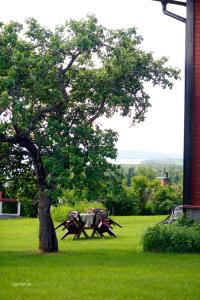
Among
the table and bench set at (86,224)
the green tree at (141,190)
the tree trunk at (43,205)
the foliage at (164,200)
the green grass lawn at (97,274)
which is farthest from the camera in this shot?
the green tree at (141,190)

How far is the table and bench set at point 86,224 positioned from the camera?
21344mm

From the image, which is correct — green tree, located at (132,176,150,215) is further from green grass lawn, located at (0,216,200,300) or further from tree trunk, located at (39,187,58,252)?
tree trunk, located at (39,187,58,252)

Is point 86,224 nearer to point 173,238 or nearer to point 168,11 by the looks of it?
point 173,238

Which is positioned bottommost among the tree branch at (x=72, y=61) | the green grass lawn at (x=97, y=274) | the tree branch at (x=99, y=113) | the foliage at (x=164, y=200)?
the green grass lawn at (x=97, y=274)

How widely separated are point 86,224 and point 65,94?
7684 mm

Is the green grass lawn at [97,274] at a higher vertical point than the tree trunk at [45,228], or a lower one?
lower


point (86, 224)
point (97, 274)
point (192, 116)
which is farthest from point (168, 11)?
point (86, 224)

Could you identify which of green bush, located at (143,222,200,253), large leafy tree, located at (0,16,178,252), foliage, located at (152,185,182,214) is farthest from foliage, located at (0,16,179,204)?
foliage, located at (152,185,182,214)

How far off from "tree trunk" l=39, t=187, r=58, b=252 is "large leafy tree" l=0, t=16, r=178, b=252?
2 cm

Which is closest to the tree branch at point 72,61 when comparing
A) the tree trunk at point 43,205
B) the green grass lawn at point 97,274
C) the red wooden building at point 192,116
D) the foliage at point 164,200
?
the tree trunk at point 43,205

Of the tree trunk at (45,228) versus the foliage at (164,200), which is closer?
the tree trunk at (45,228)

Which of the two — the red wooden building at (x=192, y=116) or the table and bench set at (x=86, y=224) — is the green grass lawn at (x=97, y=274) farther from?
the table and bench set at (x=86, y=224)

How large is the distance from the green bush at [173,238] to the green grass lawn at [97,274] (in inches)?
15.5

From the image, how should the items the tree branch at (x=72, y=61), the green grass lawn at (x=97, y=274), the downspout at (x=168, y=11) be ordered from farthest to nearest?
the downspout at (x=168, y=11)
the tree branch at (x=72, y=61)
the green grass lawn at (x=97, y=274)
